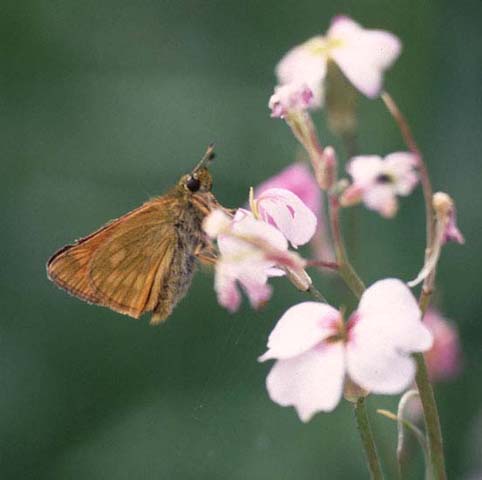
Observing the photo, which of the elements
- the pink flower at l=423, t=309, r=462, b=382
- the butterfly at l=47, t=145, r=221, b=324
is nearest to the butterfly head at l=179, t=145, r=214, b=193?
the butterfly at l=47, t=145, r=221, b=324

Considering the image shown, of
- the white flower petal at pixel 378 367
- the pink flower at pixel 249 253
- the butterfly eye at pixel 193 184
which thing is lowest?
the white flower petal at pixel 378 367

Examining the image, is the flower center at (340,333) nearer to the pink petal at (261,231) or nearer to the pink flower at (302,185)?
the pink petal at (261,231)

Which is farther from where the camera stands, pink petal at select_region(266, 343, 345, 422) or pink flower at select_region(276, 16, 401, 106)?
pink flower at select_region(276, 16, 401, 106)

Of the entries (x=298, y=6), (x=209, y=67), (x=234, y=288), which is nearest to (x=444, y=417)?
(x=234, y=288)

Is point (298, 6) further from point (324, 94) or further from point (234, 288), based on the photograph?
point (234, 288)

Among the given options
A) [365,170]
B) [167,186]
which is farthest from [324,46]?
[167,186]

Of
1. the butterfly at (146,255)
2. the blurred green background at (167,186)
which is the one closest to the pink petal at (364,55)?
the butterfly at (146,255)

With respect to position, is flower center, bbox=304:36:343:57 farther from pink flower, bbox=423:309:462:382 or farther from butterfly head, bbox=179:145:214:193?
pink flower, bbox=423:309:462:382
